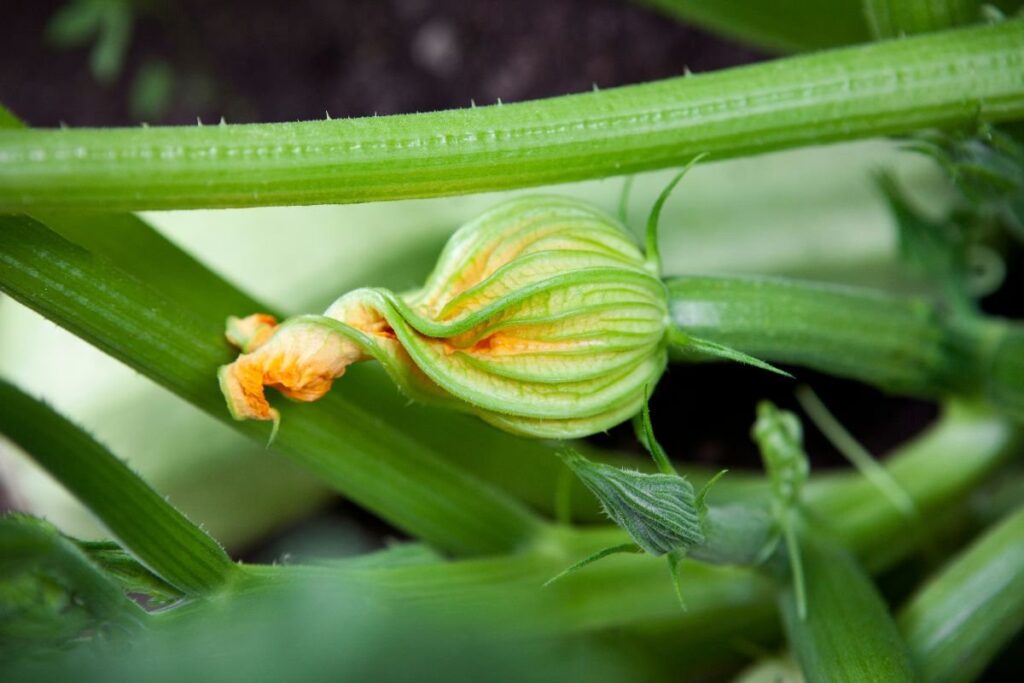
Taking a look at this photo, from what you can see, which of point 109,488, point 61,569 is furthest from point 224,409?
point 61,569

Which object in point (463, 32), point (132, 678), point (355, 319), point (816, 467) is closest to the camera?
point (132, 678)

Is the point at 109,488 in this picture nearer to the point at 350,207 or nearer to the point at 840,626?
the point at 840,626

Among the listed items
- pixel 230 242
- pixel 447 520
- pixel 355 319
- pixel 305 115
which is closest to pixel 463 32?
pixel 305 115

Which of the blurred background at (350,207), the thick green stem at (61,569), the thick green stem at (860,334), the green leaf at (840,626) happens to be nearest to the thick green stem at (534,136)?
the thick green stem at (860,334)

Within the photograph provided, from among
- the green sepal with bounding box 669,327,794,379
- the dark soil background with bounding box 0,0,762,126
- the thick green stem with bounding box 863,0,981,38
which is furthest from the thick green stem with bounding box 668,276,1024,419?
the dark soil background with bounding box 0,0,762,126

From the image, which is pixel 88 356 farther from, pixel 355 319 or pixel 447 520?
pixel 355 319

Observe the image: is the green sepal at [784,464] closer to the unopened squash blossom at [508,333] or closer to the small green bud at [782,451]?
the small green bud at [782,451]
